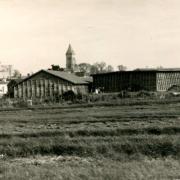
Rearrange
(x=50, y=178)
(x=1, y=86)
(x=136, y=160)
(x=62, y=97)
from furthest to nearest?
(x=1, y=86), (x=62, y=97), (x=136, y=160), (x=50, y=178)

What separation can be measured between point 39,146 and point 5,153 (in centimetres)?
132

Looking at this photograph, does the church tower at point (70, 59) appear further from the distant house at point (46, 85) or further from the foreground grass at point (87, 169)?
the foreground grass at point (87, 169)

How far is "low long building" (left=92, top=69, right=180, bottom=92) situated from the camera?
6103 centimetres

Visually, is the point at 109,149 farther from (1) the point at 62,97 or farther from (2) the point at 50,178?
(1) the point at 62,97

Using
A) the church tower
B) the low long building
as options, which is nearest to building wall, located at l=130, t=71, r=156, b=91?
the low long building

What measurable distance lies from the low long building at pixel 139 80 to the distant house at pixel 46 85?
3345 mm

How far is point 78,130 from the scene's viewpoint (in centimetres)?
2162

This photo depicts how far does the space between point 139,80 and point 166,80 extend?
13.1ft

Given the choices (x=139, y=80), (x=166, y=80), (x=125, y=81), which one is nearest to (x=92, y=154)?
(x=139, y=80)

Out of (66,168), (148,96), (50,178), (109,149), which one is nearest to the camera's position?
(50,178)

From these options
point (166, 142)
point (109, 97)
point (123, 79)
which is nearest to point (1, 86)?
point (123, 79)

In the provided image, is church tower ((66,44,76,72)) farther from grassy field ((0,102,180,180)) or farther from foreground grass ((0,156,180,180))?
foreground grass ((0,156,180,180))

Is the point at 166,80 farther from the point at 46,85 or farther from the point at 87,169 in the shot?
the point at 87,169

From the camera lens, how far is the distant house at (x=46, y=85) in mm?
62250
